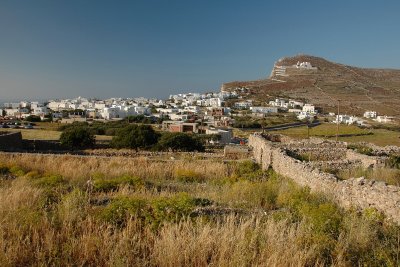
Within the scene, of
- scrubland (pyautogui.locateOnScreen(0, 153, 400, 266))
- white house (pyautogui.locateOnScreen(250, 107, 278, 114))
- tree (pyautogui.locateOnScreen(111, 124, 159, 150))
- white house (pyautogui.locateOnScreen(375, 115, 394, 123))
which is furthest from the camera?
white house (pyautogui.locateOnScreen(250, 107, 278, 114))

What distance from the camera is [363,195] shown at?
249 inches

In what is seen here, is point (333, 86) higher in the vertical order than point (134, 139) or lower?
higher

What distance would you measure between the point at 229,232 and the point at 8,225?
7.91 feet

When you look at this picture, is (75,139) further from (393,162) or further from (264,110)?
(264,110)

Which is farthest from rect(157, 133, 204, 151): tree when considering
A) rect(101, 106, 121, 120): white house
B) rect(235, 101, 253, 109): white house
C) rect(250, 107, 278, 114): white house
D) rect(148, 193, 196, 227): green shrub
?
rect(235, 101, 253, 109): white house

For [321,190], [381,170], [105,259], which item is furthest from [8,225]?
[381,170]

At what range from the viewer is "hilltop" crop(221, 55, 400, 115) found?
76500 mm

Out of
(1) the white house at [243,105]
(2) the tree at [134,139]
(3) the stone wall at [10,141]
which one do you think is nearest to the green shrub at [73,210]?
(3) the stone wall at [10,141]

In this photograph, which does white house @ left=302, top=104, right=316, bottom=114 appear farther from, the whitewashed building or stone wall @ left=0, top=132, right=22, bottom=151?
stone wall @ left=0, top=132, right=22, bottom=151

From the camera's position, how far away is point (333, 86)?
304ft

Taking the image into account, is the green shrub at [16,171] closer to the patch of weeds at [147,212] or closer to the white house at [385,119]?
the patch of weeds at [147,212]

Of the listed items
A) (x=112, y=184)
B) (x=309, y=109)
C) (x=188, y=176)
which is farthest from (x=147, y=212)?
(x=309, y=109)

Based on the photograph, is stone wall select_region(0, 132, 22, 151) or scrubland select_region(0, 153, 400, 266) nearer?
scrubland select_region(0, 153, 400, 266)

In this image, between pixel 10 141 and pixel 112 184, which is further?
pixel 10 141
